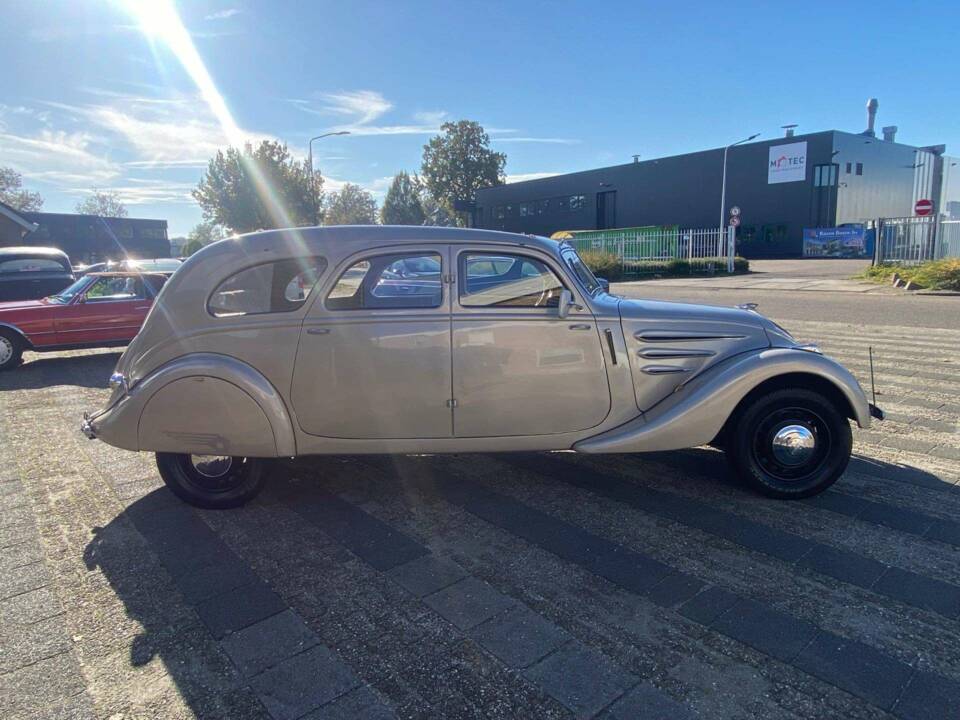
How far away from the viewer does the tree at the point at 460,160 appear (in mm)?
83688

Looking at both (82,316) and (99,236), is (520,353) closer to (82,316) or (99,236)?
(82,316)

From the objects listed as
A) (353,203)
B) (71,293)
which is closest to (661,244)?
(71,293)

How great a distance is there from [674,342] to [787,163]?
43.2 m

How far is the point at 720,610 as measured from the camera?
265 cm

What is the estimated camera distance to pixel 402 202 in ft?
305

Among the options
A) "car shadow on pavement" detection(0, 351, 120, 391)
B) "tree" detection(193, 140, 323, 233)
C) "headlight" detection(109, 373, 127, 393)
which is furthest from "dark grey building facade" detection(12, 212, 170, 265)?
"headlight" detection(109, 373, 127, 393)

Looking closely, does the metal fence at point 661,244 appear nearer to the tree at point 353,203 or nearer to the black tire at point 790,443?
the black tire at point 790,443

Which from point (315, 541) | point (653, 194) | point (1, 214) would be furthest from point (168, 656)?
point (653, 194)

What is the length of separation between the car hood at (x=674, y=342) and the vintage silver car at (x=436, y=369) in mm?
14

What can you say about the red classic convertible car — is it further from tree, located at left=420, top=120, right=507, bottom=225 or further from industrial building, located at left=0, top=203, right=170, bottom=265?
tree, located at left=420, top=120, right=507, bottom=225

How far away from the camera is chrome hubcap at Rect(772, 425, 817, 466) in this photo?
3.68 m

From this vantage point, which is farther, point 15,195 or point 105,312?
point 15,195

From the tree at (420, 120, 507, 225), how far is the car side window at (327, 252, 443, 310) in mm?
82329

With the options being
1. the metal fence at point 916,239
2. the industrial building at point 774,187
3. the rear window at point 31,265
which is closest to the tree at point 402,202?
the industrial building at point 774,187
